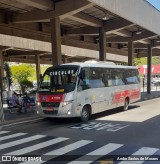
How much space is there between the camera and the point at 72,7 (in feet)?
59.0

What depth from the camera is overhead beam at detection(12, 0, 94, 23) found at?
58.3 ft

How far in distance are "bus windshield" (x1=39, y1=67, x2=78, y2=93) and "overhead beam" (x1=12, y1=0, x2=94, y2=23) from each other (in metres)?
5.07

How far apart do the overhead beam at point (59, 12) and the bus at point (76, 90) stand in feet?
13.0

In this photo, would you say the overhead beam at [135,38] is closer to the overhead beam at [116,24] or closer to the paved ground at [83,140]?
the overhead beam at [116,24]

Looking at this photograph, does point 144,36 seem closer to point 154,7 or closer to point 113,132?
point 154,7

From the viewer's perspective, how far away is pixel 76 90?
13.7 metres

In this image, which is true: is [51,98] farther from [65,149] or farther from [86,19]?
[86,19]

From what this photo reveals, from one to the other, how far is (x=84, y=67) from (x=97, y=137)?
5129mm

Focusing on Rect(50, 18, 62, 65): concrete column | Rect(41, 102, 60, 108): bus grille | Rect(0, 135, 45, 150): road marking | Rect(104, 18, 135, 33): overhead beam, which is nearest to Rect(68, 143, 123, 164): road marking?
Rect(0, 135, 45, 150): road marking

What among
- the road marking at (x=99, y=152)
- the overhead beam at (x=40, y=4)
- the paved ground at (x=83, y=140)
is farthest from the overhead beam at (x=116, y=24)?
the road marking at (x=99, y=152)

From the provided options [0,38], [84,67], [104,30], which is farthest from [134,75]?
[0,38]

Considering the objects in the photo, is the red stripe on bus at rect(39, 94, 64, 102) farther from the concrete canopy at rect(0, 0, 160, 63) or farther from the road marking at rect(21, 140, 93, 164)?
the concrete canopy at rect(0, 0, 160, 63)

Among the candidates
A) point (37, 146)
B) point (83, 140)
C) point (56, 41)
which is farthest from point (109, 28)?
point (37, 146)

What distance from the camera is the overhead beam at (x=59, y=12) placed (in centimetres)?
1776
